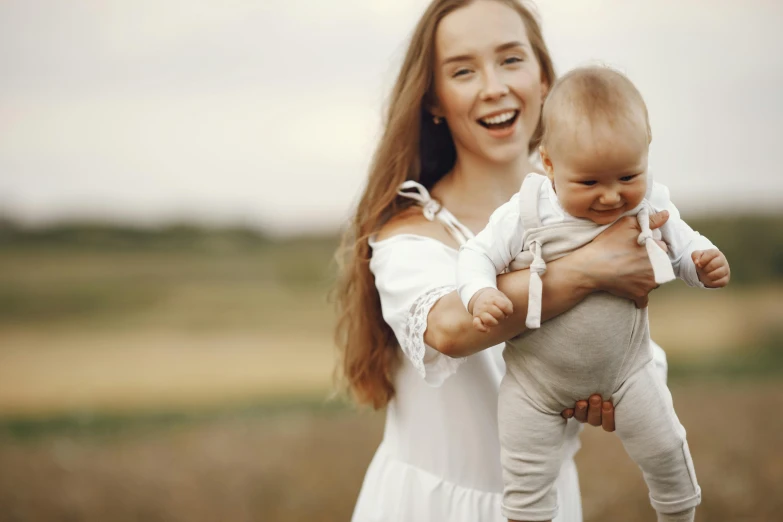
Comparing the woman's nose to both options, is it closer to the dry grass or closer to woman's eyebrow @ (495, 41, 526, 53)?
woman's eyebrow @ (495, 41, 526, 53)

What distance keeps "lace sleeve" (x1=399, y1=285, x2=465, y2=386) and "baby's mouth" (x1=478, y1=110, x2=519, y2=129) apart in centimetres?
47

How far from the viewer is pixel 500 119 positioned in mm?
1826

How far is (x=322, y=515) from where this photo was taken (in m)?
4.04

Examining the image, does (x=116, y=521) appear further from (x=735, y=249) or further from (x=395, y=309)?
(x=735, y=249)

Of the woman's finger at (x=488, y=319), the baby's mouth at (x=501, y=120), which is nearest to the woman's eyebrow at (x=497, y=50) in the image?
the baby's mouth at (x=501, y=120)

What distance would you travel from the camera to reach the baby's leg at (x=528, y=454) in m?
1.42

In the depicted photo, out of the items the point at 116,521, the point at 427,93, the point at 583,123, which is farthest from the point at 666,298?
the point at 583,123

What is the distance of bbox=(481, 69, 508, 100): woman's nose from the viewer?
1.78 meters

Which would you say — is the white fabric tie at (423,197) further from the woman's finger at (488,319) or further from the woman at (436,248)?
the woman's finger at (488,319)

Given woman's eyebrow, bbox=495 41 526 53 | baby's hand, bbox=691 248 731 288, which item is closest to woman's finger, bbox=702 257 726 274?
baby's hand, bbox=691 248 731 288

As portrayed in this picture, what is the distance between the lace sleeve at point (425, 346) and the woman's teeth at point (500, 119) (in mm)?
473

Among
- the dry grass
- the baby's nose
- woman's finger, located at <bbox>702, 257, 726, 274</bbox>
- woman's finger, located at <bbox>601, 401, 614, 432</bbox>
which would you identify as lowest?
the dry grass

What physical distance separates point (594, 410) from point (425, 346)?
14.4 inches

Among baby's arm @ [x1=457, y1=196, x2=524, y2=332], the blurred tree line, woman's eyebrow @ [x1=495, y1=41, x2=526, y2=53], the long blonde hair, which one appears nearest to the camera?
baby's arm @ [x1=457, y1=196, x2=524, y2=332]
